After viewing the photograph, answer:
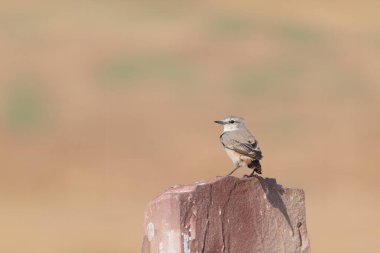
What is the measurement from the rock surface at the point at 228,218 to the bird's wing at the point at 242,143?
2.06 meters

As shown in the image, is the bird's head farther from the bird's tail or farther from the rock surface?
the rock surface

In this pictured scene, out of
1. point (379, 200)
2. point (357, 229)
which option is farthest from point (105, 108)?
point (357, 229)

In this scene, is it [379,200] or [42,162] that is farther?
[42,162]

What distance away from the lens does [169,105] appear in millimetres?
46250

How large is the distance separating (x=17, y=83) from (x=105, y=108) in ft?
15.0

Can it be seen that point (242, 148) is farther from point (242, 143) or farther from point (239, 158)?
point (239, 158)

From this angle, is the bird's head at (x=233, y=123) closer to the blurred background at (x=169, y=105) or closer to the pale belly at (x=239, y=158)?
the pale belly at (x=239, y=158)

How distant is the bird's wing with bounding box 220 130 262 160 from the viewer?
10.1 metres

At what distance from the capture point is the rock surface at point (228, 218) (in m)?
7.54

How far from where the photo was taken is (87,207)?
36.8 metres

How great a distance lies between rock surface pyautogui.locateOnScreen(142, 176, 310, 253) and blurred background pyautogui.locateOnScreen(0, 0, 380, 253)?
69.8ft

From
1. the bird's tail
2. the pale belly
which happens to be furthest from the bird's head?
the bird's tail

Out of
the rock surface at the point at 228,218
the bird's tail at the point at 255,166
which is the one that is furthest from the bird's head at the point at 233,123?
the rock surface at the point at 228,218

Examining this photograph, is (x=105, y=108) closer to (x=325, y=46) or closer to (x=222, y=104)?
(x=222, y=104)
